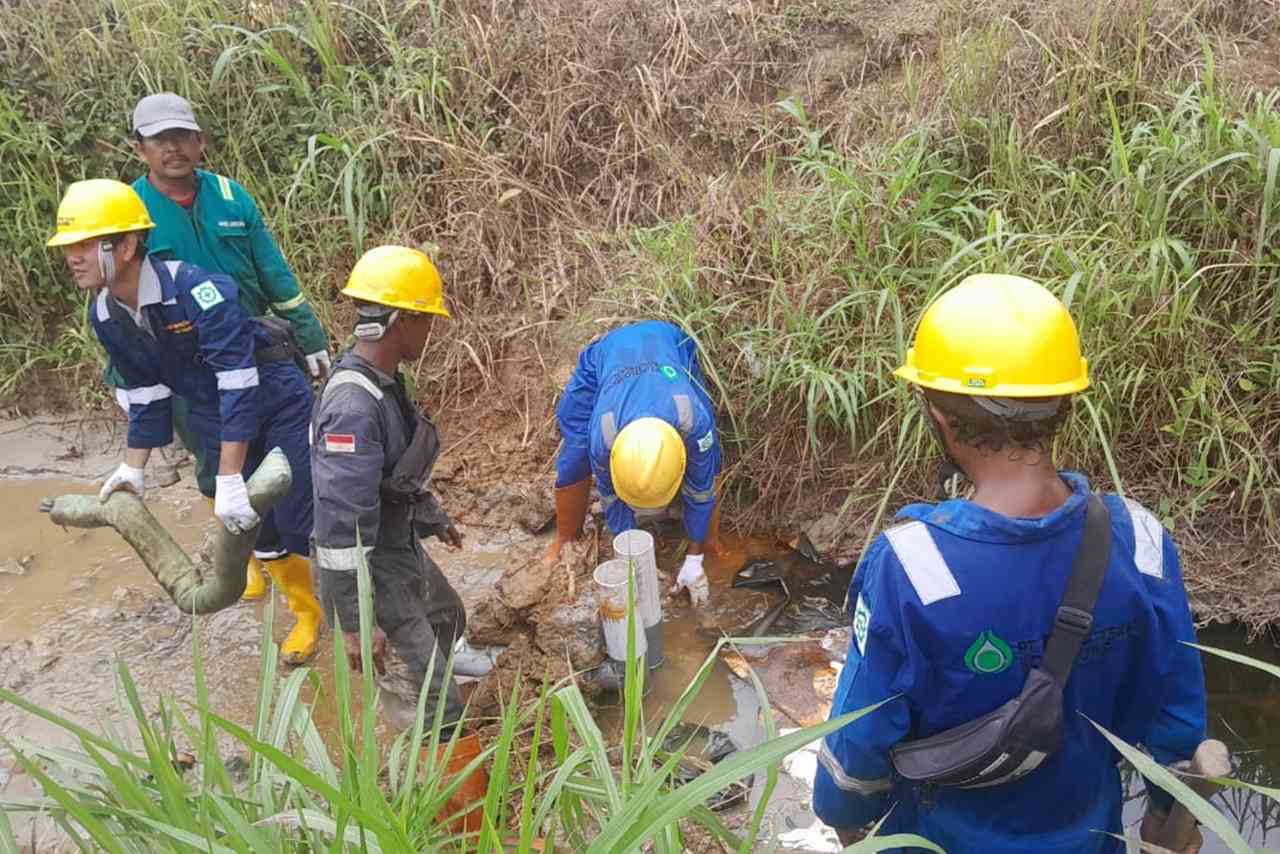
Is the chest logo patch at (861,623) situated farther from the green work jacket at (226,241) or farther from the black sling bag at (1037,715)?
the green work jacket at (226,241)

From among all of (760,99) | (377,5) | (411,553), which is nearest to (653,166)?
(760,99)

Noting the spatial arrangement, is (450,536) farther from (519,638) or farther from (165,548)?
(165,548)

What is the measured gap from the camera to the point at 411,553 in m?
3.13

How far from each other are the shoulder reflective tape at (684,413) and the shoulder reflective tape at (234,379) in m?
1.50

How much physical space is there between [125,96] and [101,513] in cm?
401

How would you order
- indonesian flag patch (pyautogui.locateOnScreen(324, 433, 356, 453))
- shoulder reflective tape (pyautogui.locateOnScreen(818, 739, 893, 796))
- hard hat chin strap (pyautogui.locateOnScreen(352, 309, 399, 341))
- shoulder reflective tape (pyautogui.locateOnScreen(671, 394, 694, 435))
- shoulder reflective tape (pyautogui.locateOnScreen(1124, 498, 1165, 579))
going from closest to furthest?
shoulder reflective tape (pyautogui.locateOnScreen(1124, 498, 1165, 579))
shoulder reflective tape (pyautogui.locateOnScreen(818, 739, 893, 796))
indonesian flag patch (pyautogui.locateOnScreen(324, 433, 356, 453))
hard hat chin strap (pyautogui.locateOnScreen(352, 309, 399, 341))
shoulder reflective tape (pyautogui.locateOnScreen(671, 394, 694, 435))

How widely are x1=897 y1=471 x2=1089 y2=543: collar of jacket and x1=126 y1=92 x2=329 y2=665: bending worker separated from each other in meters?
2.98

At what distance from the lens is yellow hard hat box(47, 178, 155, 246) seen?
3043 mm

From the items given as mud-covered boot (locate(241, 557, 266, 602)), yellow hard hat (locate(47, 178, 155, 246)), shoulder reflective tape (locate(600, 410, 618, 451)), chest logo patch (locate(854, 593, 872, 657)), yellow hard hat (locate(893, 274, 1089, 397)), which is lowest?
mud-covered boot (locate(241, 557, 266, 602))

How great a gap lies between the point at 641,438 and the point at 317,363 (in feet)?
5.63

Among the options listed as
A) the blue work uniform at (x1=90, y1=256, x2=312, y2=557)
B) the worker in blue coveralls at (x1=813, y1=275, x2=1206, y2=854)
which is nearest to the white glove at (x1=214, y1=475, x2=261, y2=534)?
the blue work uniform at (x1=90, y1=256, x2=312, y2=557)

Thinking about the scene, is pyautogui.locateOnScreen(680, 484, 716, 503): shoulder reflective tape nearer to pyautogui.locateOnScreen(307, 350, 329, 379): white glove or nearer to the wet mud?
the wet mud

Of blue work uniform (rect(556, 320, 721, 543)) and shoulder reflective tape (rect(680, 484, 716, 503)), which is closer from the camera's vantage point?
blue work uniform (rect(556, 320, 721, 543))

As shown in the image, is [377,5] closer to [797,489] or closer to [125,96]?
[125,96]
